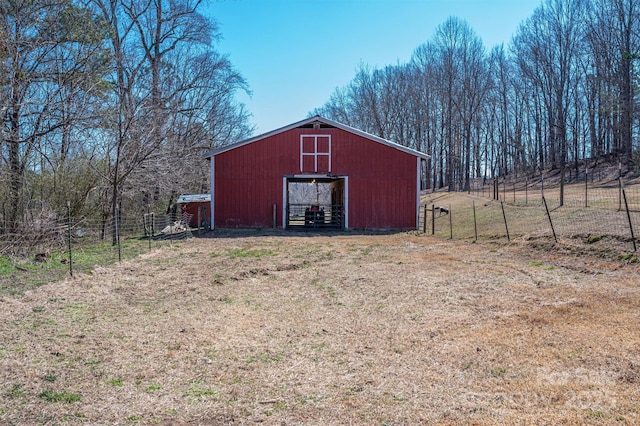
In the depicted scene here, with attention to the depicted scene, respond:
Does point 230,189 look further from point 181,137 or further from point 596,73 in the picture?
point 596,73

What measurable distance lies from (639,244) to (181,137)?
23.4 meters

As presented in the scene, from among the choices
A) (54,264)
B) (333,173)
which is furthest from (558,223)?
(54,264)

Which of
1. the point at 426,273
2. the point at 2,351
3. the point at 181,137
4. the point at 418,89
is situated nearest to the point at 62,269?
the point at 2,351

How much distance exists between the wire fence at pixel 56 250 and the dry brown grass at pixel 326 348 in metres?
0.72

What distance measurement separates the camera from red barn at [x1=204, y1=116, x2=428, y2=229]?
64.8 feet

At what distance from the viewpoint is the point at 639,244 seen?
9719 millimetres

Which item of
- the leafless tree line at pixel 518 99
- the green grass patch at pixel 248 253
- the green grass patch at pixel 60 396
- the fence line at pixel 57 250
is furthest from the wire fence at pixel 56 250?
the leafless tree line at pixel 518 99

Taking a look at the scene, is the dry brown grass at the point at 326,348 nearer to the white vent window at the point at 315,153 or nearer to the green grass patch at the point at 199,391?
the green grass patch at the point at 199,391

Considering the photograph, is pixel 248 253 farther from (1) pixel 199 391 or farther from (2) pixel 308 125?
(2) pixel 308 125

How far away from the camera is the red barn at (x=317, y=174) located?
19766mm

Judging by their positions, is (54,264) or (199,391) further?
(54,264)

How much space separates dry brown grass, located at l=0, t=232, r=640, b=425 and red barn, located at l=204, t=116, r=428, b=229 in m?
10.8

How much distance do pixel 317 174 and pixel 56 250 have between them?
11.0 meters

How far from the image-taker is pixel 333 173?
19.9 meters
